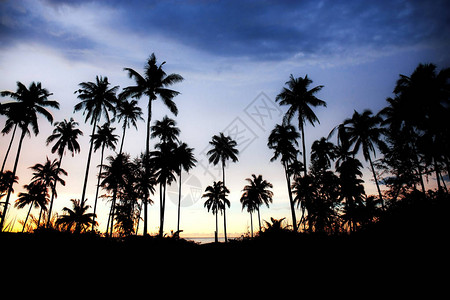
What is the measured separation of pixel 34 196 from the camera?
37.9 m

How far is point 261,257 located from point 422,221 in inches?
258

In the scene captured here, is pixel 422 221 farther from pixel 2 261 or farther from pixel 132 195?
pixel 132 195

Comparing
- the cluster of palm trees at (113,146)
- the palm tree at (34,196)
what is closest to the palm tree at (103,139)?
the cluster of palm trees at (113,146)

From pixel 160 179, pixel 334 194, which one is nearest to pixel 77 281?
pixel 160 179

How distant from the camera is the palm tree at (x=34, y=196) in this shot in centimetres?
3674

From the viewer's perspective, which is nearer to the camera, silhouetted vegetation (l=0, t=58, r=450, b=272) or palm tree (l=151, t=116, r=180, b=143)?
silhouetted vegetation (l=0, t=58, r=450, b=272)

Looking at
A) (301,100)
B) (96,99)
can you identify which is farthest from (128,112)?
(301,100)

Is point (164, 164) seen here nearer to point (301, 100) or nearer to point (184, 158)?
point (184, 158)

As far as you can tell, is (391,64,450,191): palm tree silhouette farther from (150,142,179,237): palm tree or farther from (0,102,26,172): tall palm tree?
(0,102,26,172): tall palm tree

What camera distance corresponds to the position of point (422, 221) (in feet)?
25.0

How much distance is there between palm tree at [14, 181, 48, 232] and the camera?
121 ft

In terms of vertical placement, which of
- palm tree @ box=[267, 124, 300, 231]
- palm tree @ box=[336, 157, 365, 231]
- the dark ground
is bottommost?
the dark ground

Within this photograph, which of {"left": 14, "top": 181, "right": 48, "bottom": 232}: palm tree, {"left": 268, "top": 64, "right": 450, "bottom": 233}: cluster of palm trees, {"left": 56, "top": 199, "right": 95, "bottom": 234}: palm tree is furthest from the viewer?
{"left": 14, "top": 181, "right": 48, "bottom": 232}: palm tree

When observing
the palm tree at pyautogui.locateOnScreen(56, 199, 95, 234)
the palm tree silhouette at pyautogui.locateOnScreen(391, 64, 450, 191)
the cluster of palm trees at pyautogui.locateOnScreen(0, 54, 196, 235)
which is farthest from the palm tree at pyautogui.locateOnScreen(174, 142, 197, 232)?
the palm tree silhouette at pyautogui.locateOnScreen(391, 64, 450, 191)
